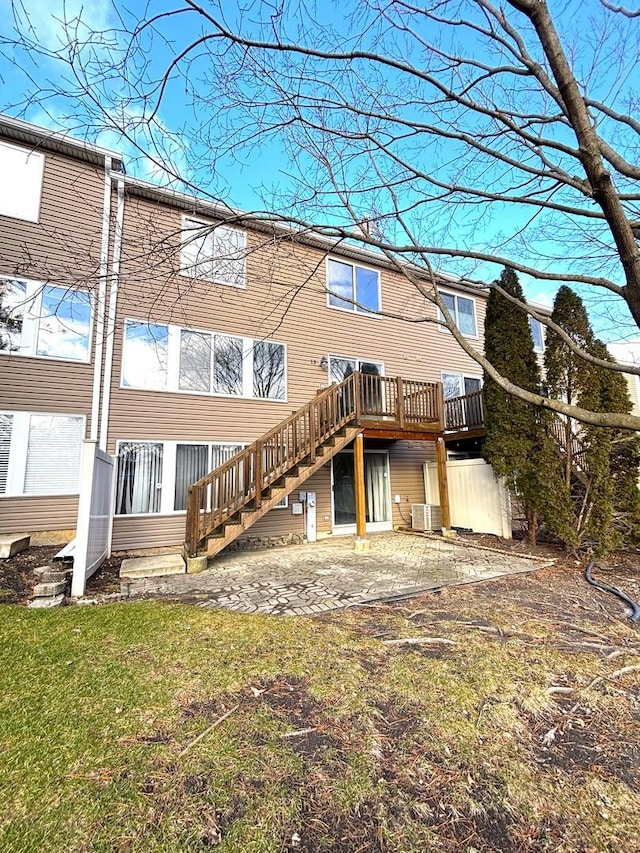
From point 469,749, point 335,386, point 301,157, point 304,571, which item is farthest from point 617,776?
point 335,386

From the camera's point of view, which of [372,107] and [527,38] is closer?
[527,38]

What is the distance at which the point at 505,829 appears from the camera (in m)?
1.69

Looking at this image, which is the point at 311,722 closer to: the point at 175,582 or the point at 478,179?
the point at 175,582

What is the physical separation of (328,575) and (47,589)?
3711 millimetres

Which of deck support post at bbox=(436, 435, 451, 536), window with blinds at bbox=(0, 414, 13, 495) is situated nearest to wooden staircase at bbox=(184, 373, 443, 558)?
deck support post at bbox=(436, 435, 451, 536)

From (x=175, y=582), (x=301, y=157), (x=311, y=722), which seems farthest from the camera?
(x=175, y=582)

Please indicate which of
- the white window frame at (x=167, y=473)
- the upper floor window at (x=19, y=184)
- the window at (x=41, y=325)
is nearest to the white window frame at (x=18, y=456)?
the window at (x=41, y=325)

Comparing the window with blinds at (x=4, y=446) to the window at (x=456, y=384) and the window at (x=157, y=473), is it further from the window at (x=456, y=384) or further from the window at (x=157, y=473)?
the window at (x=456, y=384)

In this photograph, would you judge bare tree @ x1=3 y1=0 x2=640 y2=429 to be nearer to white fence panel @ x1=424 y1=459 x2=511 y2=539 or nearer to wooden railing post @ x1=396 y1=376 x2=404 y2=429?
wooden railing post @ x1=396 y1=376 x2=404 y2=429

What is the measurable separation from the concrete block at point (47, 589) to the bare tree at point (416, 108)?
16.3ft

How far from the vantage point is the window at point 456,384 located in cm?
1247

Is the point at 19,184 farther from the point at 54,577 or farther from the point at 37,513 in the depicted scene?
the point at 54,577

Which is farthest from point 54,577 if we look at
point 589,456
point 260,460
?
point 589,456

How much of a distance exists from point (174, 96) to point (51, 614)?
16.2 feet
